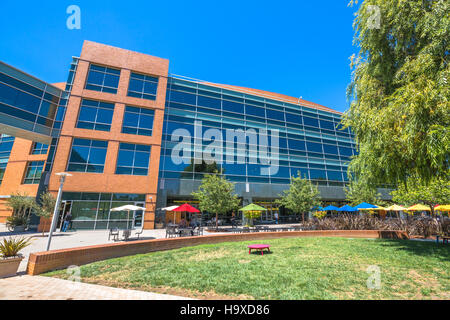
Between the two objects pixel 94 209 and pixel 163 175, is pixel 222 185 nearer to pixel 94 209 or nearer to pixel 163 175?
pixel 163 175

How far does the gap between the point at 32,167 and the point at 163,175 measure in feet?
61.8

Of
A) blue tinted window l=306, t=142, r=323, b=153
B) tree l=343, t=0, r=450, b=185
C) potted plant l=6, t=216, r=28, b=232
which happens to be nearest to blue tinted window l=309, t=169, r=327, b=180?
blue tinted window l=306, t=142, r=323, b=153

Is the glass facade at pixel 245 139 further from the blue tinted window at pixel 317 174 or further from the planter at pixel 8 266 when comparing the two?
the planter at pixel 8 266

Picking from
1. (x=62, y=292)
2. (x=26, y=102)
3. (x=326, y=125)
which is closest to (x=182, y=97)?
(x=26, y=102)

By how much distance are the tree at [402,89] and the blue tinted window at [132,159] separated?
18515 mm

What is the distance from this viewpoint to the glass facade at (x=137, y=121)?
22.2 meters

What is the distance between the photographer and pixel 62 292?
4789 millimetres

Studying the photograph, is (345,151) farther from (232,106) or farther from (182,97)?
(182,97)

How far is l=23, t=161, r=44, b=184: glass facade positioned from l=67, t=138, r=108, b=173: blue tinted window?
36.8 ft

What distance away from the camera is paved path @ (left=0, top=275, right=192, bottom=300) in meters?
4.50

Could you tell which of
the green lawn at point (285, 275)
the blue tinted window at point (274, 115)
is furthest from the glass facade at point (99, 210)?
the blue tinted window at point (274, 115)
